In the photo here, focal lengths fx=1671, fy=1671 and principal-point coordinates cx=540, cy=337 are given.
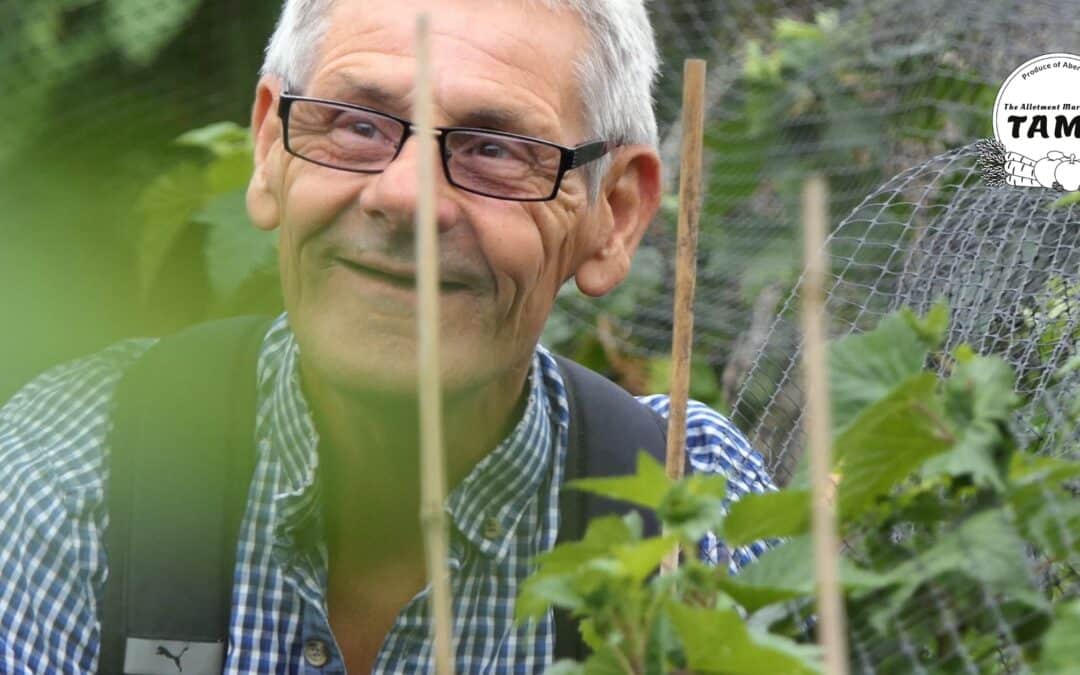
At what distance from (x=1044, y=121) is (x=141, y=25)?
125 cm

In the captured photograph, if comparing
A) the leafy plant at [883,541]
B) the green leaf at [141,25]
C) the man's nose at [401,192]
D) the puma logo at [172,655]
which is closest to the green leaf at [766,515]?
the leafy plant at [883,541]

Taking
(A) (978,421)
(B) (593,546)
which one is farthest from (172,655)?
(A) (978,421)

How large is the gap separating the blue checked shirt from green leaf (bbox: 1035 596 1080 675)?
650 mm

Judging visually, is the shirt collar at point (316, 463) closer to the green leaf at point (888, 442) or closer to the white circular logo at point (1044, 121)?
the white circular logo at point (1044, 121)

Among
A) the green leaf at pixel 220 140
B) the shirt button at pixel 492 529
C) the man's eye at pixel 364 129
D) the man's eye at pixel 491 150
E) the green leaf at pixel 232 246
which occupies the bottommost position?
the shirt button at pixel 492 529

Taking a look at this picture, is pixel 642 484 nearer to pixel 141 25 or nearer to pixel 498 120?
pixel 498 120

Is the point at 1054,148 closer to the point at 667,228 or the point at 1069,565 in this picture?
the point at 1069,565

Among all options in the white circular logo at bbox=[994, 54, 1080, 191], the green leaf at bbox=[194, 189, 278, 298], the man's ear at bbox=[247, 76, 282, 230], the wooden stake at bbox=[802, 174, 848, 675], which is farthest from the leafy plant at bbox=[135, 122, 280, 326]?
the wooden stake at bbox=[802, 174, 848, 675]

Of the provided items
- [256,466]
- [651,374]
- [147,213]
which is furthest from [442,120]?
[651,374]

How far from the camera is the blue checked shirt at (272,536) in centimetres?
128

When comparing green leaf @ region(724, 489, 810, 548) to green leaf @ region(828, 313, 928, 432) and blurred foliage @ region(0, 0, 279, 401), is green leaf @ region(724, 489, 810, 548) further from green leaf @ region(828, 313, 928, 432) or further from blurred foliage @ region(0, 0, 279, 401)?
blurred foliage @ region(0, 0, 279, 401)

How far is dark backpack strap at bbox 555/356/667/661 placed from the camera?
53.6 inches

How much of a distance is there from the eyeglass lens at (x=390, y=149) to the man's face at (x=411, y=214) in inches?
0.4

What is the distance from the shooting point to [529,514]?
1.42m
